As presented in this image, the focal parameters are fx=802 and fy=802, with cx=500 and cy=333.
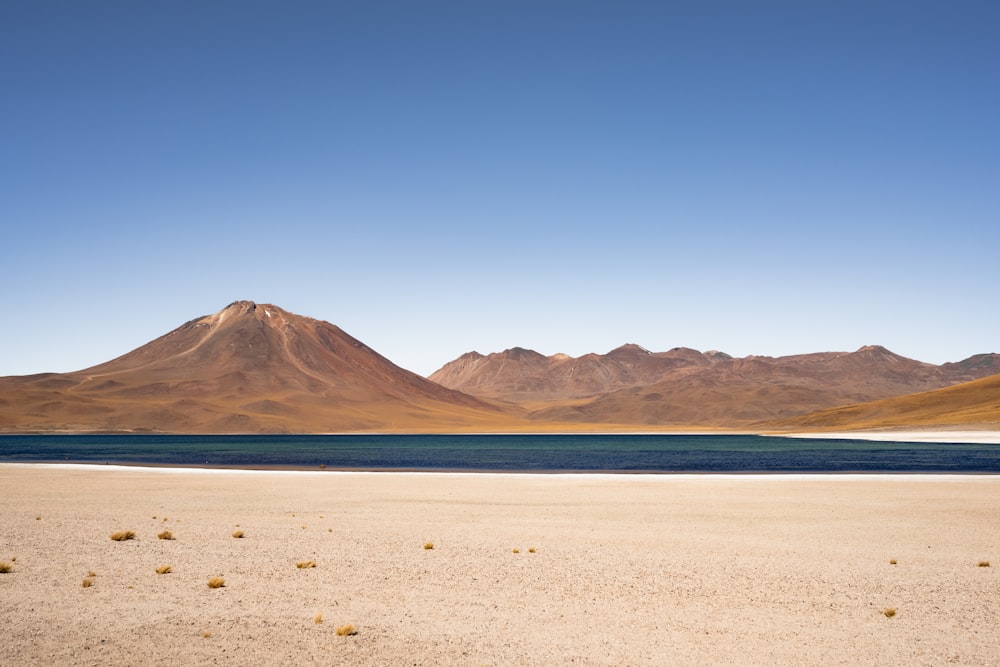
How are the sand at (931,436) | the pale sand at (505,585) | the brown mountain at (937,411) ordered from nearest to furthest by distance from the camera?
the pale sand at (505,585), the sand at (931,436), the brown mountain at (937,411)

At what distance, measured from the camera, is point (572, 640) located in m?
11.5

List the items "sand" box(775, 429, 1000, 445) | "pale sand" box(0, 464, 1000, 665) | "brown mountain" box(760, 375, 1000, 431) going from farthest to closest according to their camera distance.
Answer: "brown mountain" box(760, 375, 1000, 431), "sand" box(775, 429, 1000, 445), "pale sand" box(0, 464, 1000, 665)

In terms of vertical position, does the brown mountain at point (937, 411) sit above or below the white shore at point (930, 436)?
above

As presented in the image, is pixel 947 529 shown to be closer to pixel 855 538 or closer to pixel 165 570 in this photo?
pixel 855 538

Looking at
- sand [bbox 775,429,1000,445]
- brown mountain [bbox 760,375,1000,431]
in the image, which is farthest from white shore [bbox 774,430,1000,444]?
brown mountain [bbox 760,375,1000,431]

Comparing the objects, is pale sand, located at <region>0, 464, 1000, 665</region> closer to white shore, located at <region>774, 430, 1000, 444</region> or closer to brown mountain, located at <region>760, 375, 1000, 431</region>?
white shore, located at <region>774, 430, 1000, 444</region>

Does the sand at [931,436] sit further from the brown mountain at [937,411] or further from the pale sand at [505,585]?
the pale sand at [505,585]

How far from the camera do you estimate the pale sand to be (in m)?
11.1

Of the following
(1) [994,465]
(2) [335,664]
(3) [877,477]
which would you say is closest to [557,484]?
(3) [877,477]

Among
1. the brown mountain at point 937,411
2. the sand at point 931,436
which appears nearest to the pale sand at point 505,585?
the sand at point 931,436

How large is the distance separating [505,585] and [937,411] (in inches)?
6993

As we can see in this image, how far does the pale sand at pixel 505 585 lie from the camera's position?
1105 centimetres

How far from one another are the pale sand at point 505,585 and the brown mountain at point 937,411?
122709 millimetres

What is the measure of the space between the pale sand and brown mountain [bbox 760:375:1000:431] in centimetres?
12271
